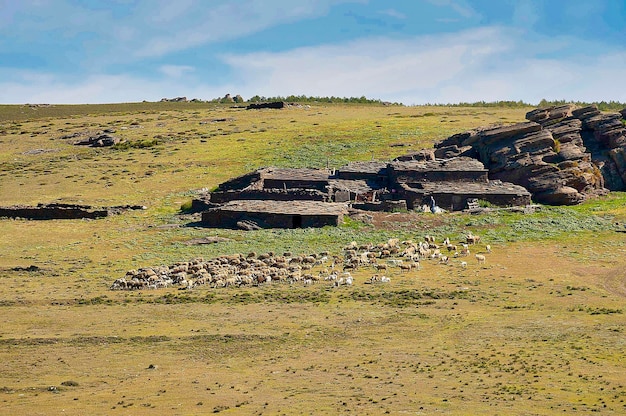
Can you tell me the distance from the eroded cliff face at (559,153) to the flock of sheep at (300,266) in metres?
12.3

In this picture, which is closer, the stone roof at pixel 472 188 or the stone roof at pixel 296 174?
the stone roof at pixel 472 188

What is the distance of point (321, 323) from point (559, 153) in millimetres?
30896

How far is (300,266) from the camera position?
39969mm

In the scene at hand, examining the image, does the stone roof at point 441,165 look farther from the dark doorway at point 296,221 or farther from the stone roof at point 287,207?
the dark doorway at point 296,221

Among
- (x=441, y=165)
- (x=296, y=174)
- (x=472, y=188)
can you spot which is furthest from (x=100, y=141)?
(x=472, y=188)

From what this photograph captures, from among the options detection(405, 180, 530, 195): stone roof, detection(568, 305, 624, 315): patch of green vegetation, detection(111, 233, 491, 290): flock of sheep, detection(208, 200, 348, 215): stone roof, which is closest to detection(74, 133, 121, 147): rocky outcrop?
detection(208, 200, 348, 215): stone roof

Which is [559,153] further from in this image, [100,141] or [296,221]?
[100,141]

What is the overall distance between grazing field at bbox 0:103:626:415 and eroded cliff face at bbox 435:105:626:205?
2.13m

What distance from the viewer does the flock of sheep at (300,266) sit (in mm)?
37656

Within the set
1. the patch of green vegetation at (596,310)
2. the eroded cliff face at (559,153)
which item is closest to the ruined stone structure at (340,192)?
the eroded cliff face at (559,153)

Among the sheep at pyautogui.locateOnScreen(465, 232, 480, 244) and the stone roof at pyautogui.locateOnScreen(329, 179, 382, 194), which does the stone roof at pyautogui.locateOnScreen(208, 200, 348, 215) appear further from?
the sheep at pyautogui.locateOnScreen(465, 232, 480, 244)

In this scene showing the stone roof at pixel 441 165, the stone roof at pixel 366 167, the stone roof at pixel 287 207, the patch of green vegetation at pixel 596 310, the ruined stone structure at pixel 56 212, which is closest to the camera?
the patch of green vegetation at pixel 596 310

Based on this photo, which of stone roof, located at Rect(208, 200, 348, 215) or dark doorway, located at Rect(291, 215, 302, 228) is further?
stone roof, located at Rect(208, 200, 348, 215)

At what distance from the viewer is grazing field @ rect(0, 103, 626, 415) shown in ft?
77.7
